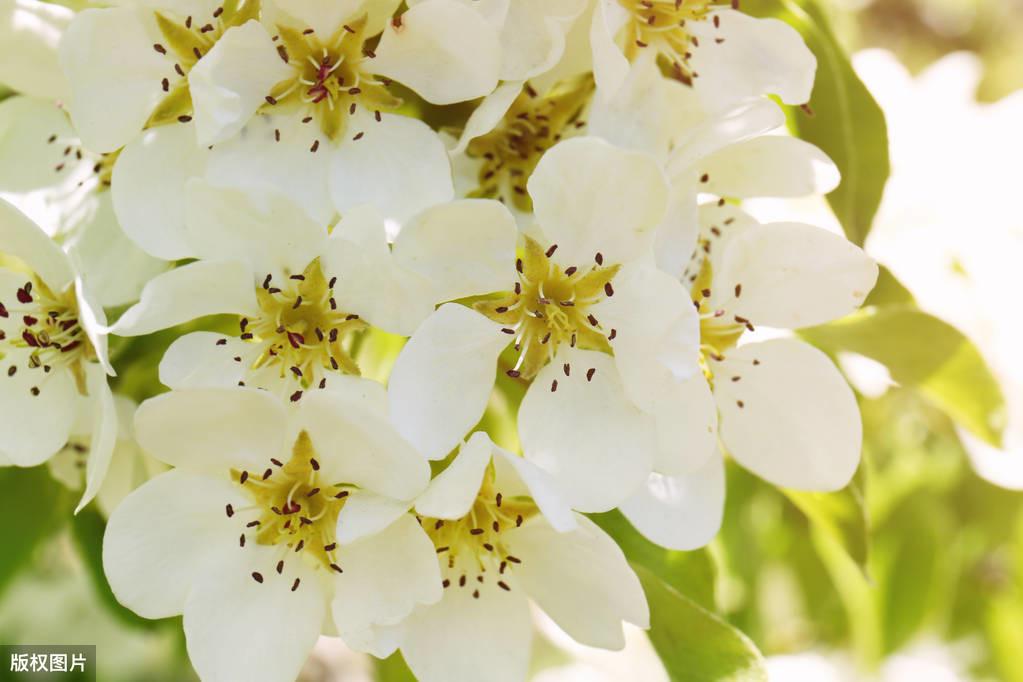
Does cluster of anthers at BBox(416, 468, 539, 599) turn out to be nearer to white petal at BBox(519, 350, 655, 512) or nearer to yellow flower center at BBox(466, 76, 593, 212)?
white petal at BBox(519, 350, 655, 512)

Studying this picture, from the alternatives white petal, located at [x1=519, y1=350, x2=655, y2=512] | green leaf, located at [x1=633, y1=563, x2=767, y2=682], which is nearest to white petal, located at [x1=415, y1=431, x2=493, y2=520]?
white petal, located at [x1=519, y1=350, x2=655, y2=512]

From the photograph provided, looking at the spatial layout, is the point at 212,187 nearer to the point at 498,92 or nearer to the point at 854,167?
the point at 498,92

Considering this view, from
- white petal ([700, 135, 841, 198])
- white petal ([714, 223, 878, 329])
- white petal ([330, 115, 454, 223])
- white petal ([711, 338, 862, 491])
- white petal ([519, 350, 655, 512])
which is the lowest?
white petal ([711, 338, 862, 491])

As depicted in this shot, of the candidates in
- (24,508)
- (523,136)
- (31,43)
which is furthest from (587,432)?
(24,508)

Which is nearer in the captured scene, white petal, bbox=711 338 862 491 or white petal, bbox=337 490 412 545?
white petal, bbox=337 490 412 545

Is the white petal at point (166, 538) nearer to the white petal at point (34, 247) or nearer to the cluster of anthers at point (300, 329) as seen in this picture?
the cluster of anthers at point (300, 329)

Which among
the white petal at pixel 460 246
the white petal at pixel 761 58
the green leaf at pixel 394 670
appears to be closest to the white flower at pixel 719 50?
the white petal at pixel 761 58
